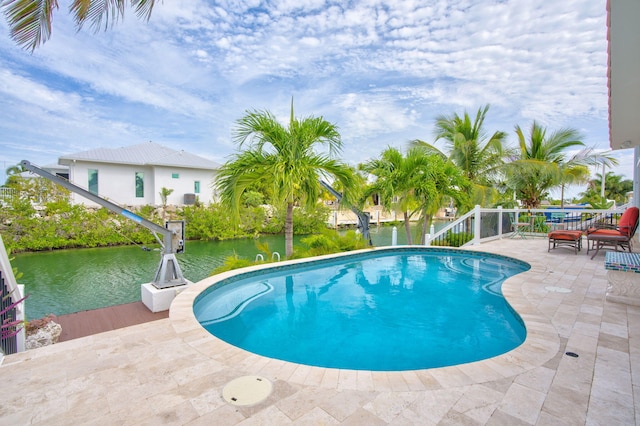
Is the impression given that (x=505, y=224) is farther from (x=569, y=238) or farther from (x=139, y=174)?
(x=139, y=174)

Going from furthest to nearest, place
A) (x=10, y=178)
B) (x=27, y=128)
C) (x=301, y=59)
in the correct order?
1. (x=10, y=178)
2. (x=27, y=128)
3. (x=301, y=59)

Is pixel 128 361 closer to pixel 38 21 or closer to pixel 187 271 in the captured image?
pixel 38 21

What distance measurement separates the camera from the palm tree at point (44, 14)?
344cm

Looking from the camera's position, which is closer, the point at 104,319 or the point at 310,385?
the point at 310,385

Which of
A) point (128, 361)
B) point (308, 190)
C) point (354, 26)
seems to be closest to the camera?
point (128, 361)

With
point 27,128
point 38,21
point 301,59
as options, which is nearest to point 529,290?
point 38,21

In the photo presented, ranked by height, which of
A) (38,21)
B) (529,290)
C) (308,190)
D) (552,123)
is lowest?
(529,290)

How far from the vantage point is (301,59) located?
42.9ft

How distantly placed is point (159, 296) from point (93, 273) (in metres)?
8.05

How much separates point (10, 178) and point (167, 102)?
984 centimetres

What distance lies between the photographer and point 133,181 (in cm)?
2017

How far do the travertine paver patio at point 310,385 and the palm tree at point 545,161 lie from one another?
11801 millimetres

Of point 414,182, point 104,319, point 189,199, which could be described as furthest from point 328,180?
point 189,199

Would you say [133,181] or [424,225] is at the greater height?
[133,181]
